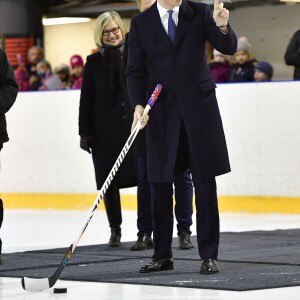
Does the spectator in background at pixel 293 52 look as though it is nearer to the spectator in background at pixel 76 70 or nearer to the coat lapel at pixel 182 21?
the spectator in background at pixel 76 70

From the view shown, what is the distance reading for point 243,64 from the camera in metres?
11.2

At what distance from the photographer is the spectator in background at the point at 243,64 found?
1099 cm

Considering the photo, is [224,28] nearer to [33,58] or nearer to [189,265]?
[189,265]

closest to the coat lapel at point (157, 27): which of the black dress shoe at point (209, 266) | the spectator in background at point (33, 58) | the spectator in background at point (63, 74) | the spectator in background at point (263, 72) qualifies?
the black dress shoe at point (209, 266)

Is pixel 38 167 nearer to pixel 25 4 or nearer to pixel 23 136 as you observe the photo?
pixel 23 136

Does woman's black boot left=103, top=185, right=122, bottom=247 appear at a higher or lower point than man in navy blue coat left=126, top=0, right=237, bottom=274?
lower

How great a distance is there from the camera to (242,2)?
40.0 ft

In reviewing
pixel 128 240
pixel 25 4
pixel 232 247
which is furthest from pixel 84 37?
pixel 232 247

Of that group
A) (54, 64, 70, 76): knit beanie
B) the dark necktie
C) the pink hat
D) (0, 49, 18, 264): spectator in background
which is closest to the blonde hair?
(0, 49, 18, 264): spectator in background

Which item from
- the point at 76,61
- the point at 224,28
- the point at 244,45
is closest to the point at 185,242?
the point at 224,28

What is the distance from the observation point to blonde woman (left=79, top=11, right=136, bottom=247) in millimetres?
7918

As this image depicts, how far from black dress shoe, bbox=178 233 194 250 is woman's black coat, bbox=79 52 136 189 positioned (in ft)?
2.10

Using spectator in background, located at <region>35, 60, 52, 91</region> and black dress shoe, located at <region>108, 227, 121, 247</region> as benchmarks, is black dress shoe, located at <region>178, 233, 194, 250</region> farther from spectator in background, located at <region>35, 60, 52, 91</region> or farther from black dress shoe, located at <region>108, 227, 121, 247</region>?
spectator in background, located at <region>35, 60, 52, 91</region>

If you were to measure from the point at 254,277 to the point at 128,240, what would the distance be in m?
2.66
